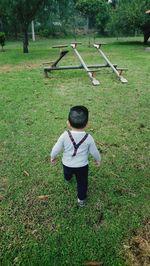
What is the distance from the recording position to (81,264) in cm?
293

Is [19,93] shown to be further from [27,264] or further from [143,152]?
[27,264]

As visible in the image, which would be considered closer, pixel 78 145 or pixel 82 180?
pixel 78 145

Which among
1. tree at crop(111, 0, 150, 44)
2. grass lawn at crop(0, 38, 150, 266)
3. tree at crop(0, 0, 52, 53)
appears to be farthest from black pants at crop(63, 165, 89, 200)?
tree at crop(111, 0, 150, 44)

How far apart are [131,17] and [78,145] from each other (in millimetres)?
21019

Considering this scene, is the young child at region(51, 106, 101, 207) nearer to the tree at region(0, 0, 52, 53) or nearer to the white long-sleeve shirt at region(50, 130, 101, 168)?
the white long-sleeve shirt at region(50, 130, 101, 168)

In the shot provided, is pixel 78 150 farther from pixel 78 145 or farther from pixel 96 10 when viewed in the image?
pixel 96 10

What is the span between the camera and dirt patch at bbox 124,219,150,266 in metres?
2.95

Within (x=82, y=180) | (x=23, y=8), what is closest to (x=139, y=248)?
(x=82, y=180)

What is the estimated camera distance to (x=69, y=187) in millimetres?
4066

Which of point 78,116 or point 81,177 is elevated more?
point 78,116

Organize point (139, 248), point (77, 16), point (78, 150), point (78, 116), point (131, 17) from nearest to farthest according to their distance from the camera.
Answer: point (139, 248)
point (78, 116)
point (78, 150)
point (131, 17)
point (77, 16)

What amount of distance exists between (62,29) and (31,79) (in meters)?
29.3

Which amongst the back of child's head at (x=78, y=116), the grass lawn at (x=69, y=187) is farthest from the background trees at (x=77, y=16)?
the back of child's head at (x=78, y=116)

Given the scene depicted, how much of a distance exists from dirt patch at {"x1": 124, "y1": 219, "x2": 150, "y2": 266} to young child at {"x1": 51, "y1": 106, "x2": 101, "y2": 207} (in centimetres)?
78
